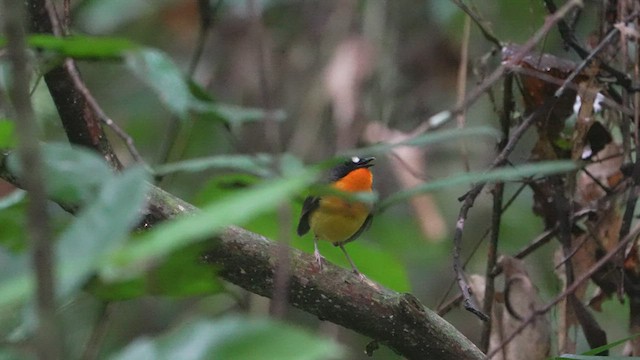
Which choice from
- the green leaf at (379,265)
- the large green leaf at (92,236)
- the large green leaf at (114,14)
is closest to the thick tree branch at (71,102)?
the green leaf at (379,265)

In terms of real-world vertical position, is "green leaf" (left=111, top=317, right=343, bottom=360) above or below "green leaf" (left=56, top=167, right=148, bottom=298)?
below

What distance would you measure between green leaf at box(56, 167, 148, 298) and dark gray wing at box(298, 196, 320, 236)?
92.2 inches

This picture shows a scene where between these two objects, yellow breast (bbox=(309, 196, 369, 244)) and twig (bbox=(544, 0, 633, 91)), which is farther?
yellow breast (bbox=(309, 196, 369, 244))

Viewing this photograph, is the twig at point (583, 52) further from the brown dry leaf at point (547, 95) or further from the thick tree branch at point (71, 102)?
the thick tree branch at point (71, 102)

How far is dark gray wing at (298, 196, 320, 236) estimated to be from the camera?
10.3 feet

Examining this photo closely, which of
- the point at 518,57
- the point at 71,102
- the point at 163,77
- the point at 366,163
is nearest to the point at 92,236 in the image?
the point at 163,77

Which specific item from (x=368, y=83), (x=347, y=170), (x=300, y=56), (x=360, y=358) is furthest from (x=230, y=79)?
(x=360, y=358)

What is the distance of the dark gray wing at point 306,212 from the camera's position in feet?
10.3

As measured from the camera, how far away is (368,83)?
4.26 meters

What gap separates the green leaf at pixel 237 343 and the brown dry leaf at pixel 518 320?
183 centimetres

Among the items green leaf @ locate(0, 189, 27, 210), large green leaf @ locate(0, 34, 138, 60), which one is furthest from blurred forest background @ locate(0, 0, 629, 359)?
large green leaf @ locate(0, 34, 138, 60)

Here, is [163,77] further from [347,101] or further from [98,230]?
[347,101]

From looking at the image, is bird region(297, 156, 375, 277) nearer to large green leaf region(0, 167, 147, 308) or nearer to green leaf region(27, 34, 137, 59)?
green leaf region(27, 34, 137, 59)

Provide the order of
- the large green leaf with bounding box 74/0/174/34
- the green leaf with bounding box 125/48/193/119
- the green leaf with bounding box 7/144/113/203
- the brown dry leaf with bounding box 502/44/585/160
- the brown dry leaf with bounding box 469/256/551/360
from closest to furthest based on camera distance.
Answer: the green leaf with bounding box 7/144/113/203 → the green leaf with bounding box 125/48/193/119 → the brown dry leaf with bounding box 469/256/551/360 → the brown dry leaf with bounding box 502/44/585/160 → the large green leaf with bounding box 74/0/174/34
